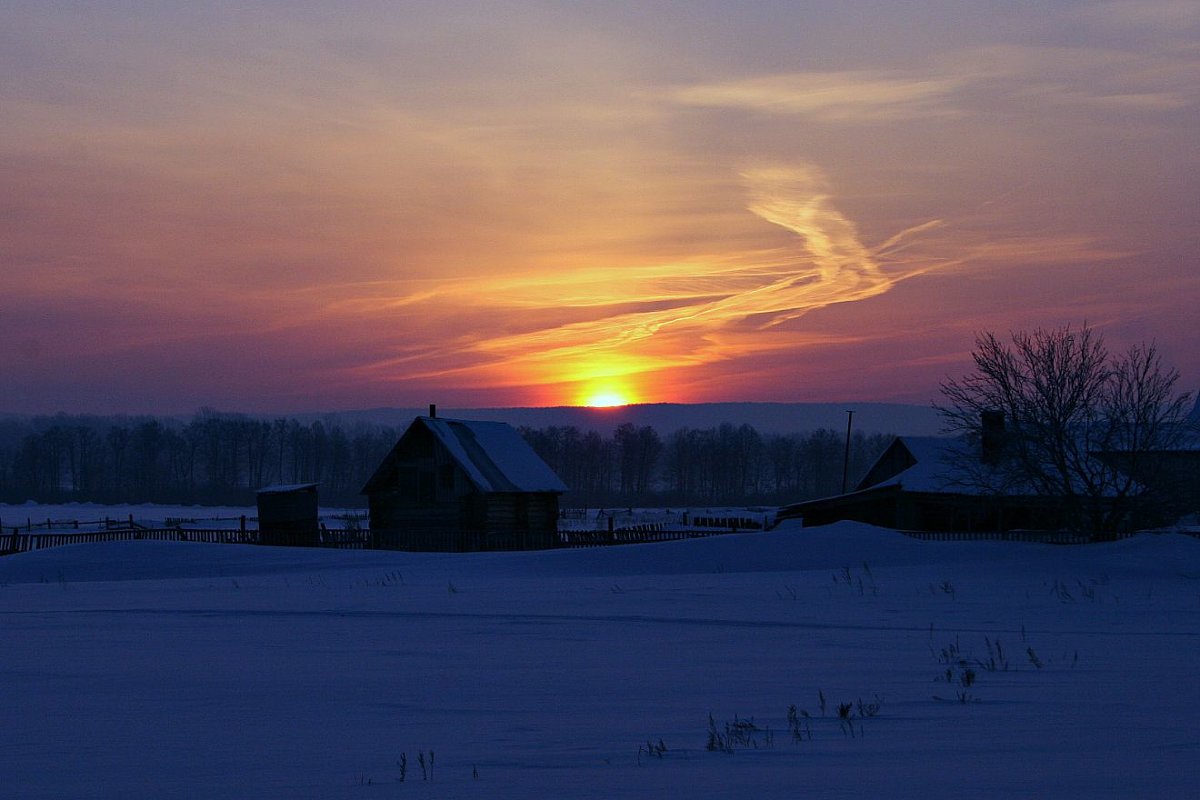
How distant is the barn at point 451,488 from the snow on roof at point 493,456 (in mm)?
46

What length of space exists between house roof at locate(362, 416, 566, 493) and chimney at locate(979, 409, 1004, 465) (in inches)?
774

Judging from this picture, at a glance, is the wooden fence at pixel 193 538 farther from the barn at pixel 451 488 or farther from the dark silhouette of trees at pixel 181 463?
the dark silhouette of trees at pixel 181 463

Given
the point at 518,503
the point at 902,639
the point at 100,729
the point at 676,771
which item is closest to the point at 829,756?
the point at 676,771

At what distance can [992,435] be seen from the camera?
2986 cm

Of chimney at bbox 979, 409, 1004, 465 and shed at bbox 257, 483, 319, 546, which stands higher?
chimney at bbox 979, 409, 1004, 465

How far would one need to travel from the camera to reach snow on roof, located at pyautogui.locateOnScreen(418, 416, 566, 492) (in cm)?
4478

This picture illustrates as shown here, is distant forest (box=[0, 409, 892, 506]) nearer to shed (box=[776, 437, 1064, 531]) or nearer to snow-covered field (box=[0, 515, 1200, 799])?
shed (box=[776, 437, 1064, 531])

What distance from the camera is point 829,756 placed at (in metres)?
6.52

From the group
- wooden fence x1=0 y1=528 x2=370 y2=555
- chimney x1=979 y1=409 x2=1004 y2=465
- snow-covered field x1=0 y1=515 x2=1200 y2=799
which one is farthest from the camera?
wooden fence x1=0 y1=528 x2=370 y2=555

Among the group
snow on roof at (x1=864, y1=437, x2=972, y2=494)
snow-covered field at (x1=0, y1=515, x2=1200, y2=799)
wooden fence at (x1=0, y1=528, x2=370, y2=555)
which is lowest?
wooden fence at (x1=0, y1=528, x2=370, y2=555)

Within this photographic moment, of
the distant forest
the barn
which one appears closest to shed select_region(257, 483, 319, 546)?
the barn

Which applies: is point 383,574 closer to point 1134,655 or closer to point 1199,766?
point 1134,655

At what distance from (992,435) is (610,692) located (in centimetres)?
2308

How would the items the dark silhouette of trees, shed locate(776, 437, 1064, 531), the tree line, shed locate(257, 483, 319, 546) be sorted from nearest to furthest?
shed locate(776, 437, 1064, 531), shed locate(257, 483, 319, 546), the dark silhouette of trees, the tree line
